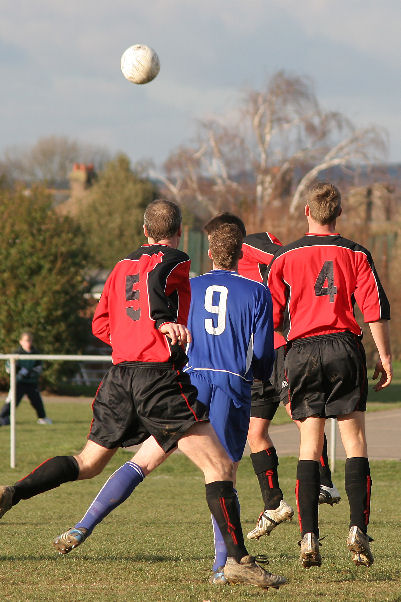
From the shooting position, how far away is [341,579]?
542 cm

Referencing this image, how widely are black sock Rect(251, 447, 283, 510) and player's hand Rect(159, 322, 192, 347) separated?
2.46 m

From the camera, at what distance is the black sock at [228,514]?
5191 millimetres

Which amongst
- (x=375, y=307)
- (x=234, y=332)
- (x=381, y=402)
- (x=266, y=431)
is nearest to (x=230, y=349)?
(x=234, y=332)

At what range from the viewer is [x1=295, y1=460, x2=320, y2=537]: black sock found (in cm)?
588

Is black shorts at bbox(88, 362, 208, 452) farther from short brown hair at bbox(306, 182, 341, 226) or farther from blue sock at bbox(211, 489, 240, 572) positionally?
short brown hair at bbox(306, 182, 341, 226)

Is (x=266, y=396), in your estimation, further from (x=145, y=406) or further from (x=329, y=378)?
(x=145, y=406)

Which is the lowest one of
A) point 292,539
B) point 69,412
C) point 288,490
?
point 69,412

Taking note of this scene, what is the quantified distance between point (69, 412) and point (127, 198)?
29.7 m

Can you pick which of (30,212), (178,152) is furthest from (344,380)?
(178,152)

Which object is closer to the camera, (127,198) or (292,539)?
(292,539)

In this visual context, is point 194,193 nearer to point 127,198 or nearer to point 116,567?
point 127,198

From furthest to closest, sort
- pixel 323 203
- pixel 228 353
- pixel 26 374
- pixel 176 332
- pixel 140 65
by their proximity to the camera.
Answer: pixel 26 374 < pixel 140 65 < pixel 323 203 < pixel 228 353 < pixel 176 332

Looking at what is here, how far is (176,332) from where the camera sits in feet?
17.0

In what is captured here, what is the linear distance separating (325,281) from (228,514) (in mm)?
1625
